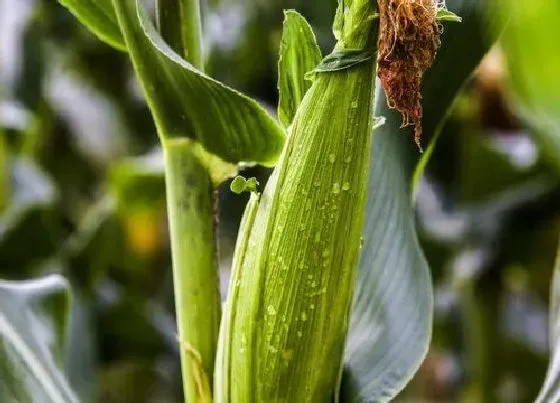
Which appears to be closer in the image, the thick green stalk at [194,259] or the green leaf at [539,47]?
the green leaf at [539,47]

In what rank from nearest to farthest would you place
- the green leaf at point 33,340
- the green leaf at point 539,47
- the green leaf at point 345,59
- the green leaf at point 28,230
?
the green leaf at point 539,47
the green leaf at point 345,59
the green leaf at point 33,340
the green leaf at point 28,230

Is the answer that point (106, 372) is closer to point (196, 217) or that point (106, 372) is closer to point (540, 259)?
point (540, 259)

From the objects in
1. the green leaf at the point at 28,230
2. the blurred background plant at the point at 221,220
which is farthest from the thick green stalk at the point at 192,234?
the green leaf at the point at 28,230

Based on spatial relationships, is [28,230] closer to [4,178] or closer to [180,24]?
[4,178]

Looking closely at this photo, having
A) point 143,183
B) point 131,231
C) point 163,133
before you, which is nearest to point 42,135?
point 131,231

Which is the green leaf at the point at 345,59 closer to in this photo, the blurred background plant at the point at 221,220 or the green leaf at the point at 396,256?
the green leaf at the point at 396,256

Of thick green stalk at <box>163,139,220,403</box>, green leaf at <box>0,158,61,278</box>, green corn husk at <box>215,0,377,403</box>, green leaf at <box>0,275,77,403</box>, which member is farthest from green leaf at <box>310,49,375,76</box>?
green leaf at <box>0,158,61,278</box>

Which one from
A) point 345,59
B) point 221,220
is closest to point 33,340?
point 345,59
